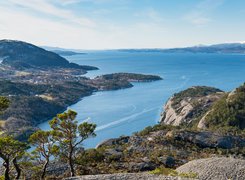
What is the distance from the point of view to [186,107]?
98.5 m

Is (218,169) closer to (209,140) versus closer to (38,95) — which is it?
(209,140)

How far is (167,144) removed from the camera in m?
47.6

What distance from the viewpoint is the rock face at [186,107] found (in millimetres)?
92250

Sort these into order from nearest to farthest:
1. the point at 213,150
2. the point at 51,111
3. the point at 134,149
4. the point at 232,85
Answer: the point at 134,149
the point at 213,150
the point at 51,111
the point at 232,85

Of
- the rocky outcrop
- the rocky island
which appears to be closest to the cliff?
the rocky outcrop

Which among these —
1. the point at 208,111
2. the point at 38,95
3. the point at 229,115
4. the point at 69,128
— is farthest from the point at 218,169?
the point at 38,95

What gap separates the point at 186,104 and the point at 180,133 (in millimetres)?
52845

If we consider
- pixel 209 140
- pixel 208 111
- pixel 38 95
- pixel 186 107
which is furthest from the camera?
pixel 38 95

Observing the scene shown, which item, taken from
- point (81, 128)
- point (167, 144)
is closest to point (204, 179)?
point (81, 128)

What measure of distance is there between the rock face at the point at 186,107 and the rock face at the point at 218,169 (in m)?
61.2

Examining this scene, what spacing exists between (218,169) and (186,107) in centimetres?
7358

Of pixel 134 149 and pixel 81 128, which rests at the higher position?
pixel 81 128

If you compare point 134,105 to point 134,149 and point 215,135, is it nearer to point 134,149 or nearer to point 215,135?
point 215,135

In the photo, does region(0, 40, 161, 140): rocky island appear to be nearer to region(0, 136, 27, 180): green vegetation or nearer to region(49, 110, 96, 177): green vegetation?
region(49, 110, 96, 177): green vegetation
